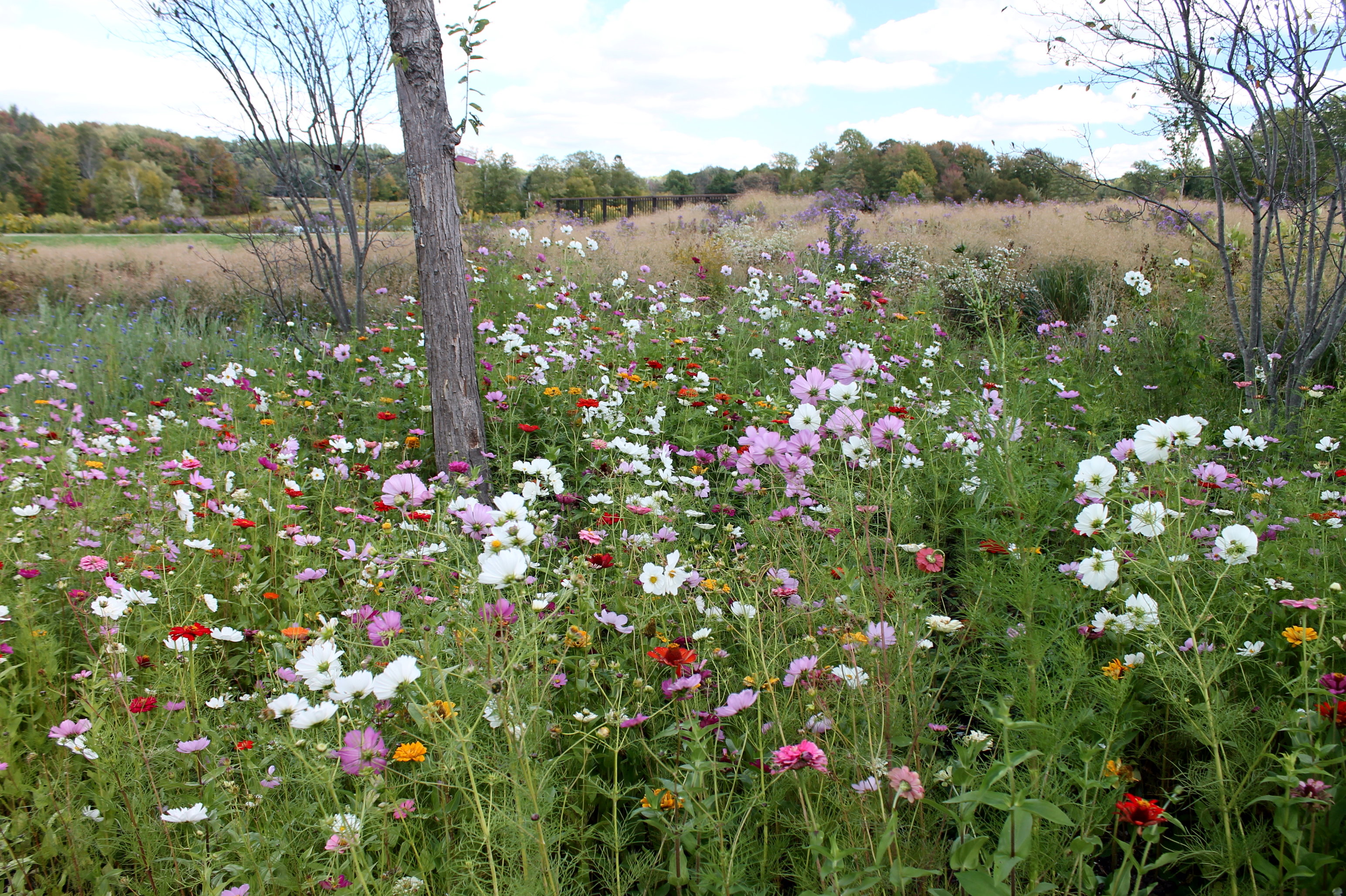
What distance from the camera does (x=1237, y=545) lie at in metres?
1.57

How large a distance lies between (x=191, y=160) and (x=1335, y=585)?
9.24 meters

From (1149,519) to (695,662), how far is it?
38.0 inches

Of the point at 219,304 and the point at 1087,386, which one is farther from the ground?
the point at 219,304

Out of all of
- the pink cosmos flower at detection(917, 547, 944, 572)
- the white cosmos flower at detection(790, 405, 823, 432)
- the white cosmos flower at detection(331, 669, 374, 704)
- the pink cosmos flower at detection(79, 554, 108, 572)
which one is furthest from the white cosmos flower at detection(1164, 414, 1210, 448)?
the pink cosmos flower at detection(79, 554, 108, 572)

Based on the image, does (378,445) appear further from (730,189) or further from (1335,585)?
(730,189)

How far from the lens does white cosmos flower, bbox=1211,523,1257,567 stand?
156 centimetres

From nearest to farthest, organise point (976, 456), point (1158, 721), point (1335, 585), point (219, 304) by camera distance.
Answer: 1. point (1335, 585)
2. point (1158, 721)
3. point (976, 456)
4. point (219, 304)

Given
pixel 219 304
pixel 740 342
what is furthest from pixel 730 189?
pixel 740 342

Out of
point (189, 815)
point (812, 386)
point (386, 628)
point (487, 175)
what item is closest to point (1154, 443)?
point (812, 386)

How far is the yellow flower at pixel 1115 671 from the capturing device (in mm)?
1389

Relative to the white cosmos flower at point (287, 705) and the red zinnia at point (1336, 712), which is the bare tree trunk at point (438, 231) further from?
the red zinnia at point (1336, 712)

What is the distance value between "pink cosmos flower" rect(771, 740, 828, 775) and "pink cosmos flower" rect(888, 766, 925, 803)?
10 cm

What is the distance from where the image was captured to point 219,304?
852cm

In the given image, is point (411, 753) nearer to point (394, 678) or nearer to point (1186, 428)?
point (394, 678)
